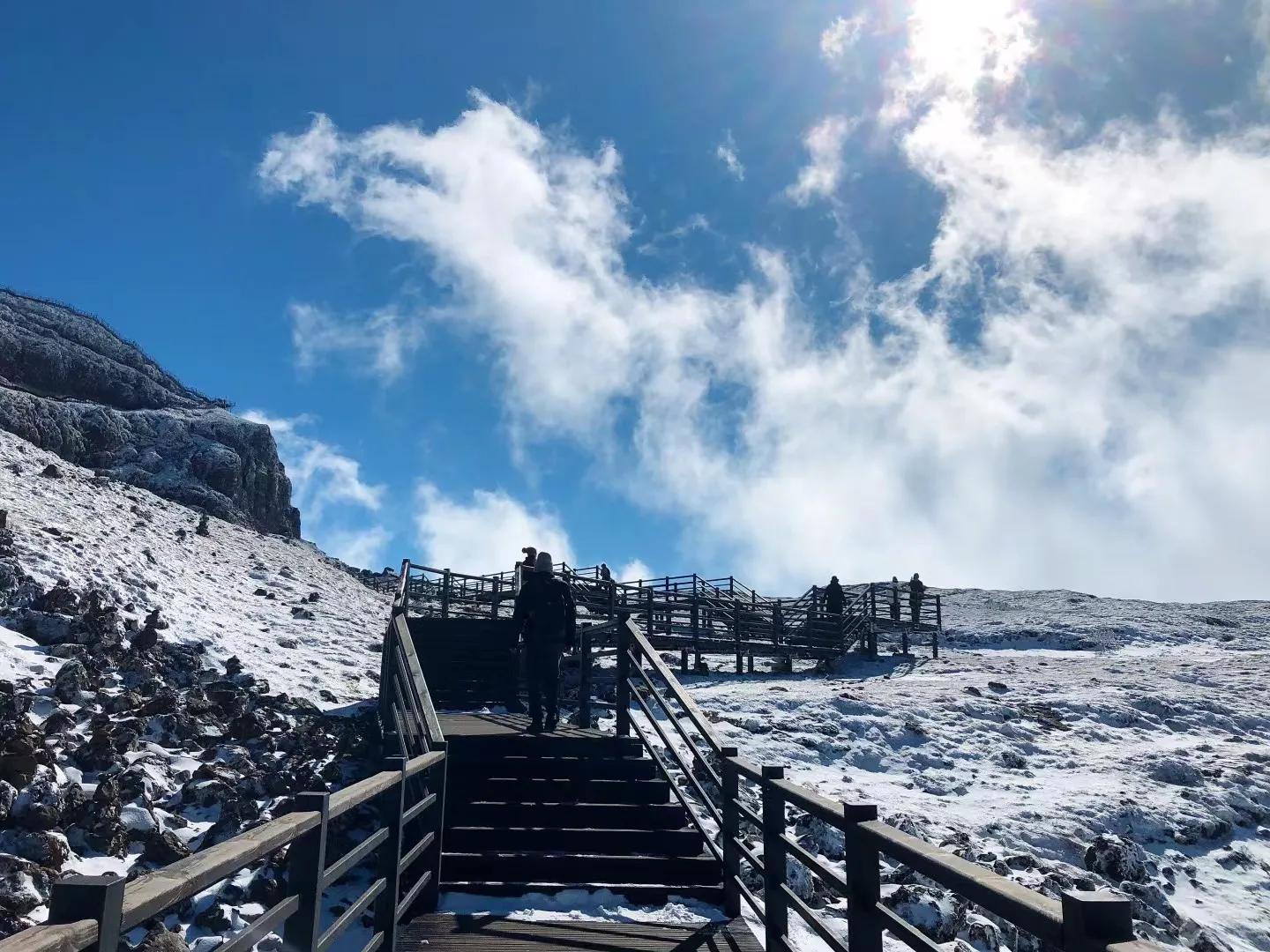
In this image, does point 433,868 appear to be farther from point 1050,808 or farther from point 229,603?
point 229,603

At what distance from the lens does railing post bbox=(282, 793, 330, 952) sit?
132 inches

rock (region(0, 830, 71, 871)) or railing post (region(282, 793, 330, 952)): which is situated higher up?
railing post (region(282, 793, 330, 952))

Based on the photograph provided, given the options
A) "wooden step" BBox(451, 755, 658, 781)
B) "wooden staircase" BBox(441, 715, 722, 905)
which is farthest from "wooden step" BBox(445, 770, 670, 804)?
"wooden step" BBox(451, 755, 658, 781)

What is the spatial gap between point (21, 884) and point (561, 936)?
3.82 meters

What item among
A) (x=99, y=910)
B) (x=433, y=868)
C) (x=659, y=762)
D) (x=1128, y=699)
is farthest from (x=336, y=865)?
(x=1128, y=699)

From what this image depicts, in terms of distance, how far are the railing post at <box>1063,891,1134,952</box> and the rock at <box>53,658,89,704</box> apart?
10.0 metres

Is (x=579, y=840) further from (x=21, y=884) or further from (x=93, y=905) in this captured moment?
(x=93, y=905)

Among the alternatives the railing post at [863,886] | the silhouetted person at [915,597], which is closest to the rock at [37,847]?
the railing post at [863,886]

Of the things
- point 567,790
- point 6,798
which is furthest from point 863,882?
point 6,798

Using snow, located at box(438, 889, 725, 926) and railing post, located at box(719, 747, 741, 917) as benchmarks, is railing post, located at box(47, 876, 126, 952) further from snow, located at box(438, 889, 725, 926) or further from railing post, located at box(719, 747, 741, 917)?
railing post, located at box(719, 747, 741, 917)

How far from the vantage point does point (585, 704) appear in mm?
9781

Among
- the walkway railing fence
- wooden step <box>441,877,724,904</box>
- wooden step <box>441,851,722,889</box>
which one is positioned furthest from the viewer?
the walkway railing fence

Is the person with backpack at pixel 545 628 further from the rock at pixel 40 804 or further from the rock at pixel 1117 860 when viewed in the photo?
the rock at pixel 1117 860

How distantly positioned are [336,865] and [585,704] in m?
6.11
